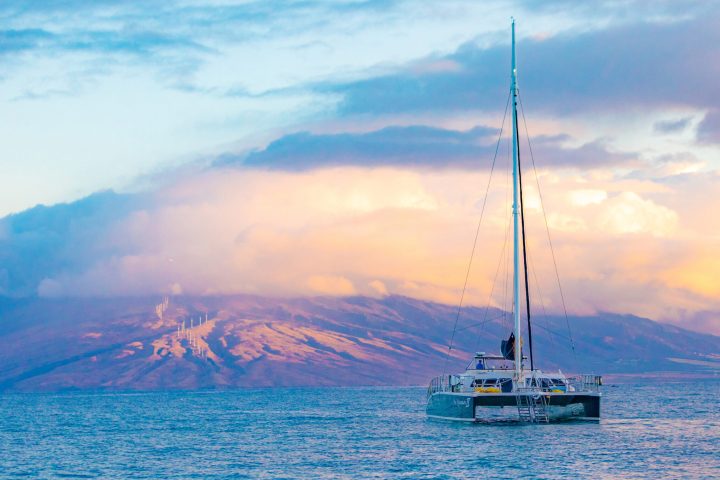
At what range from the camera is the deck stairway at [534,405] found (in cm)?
10438

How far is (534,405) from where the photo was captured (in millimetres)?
104875

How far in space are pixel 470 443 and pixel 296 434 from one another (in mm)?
A: 30715

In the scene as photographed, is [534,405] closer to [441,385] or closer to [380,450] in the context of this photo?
[441,385]

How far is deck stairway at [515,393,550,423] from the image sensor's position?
104 meters

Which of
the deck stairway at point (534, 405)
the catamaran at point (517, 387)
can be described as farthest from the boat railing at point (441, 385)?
the deck stairway at point (534, 405)

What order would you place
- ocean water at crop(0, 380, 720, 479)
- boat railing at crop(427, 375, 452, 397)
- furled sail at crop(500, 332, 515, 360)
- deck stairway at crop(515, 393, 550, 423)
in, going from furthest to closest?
boat railing at crop(427, 375, 452, 397) → furled sail at crop(500, 332, 515, 360) → deck stairway at crop(515, 393, 550, 423) → ocean water at crop(0, 380, 720, 479)

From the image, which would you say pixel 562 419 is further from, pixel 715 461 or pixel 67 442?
pixel 67 442

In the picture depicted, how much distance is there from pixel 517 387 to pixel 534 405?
231 centimetres

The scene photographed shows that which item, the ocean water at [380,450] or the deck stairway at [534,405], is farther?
the deck stairway at [534,405]

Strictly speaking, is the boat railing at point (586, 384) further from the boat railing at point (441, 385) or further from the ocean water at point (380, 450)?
the boat railing at point (441, 385)

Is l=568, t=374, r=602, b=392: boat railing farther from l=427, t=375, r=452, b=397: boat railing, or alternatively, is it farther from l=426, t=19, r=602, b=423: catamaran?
l=427, t=375, r=452, b=397: boat railing

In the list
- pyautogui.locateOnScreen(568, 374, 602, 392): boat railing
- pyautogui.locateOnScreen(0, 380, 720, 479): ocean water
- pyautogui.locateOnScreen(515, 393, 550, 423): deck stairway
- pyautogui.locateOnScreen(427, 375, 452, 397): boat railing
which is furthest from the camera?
pyautogui.locateOnScreen(427, 375, 452, 397): boat railing

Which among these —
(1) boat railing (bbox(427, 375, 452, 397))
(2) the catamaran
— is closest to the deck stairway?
(2) the catamaran

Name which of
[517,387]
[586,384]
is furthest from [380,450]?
[586,384]
